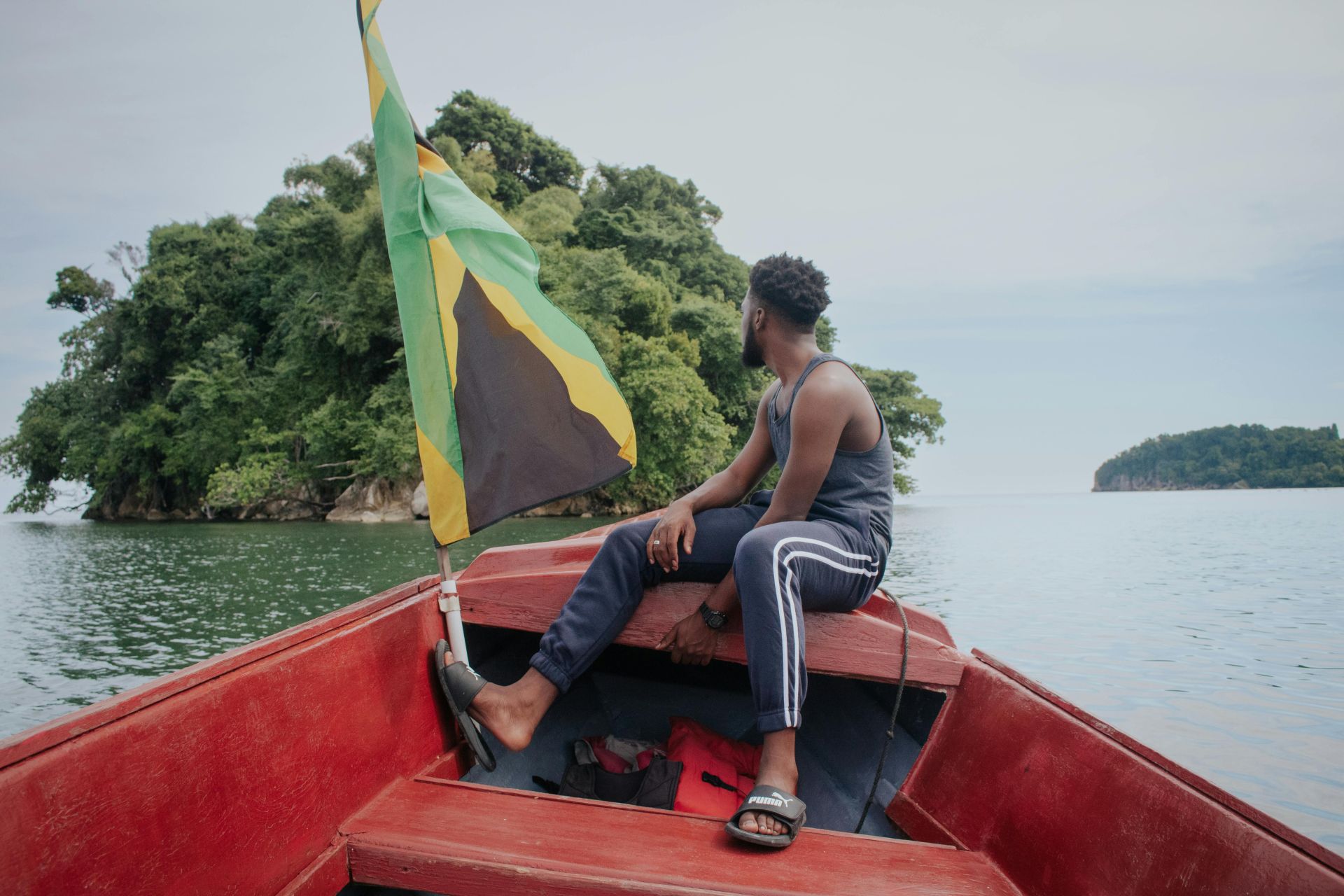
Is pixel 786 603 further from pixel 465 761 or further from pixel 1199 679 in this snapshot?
Result: pixel 1199 679

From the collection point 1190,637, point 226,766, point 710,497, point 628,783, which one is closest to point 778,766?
point 628,783

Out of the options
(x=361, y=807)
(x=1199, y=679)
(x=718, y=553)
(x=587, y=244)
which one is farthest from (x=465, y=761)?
(x=587, y=244)

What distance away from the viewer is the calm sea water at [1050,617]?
4.95 metres

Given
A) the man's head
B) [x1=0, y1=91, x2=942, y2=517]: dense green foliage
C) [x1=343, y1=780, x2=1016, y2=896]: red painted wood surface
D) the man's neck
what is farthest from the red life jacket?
[x1=0, y1=91, x2=942, y2=517]: dense green foliage

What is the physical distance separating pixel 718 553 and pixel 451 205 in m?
1.16

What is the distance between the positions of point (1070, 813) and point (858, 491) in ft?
2.90

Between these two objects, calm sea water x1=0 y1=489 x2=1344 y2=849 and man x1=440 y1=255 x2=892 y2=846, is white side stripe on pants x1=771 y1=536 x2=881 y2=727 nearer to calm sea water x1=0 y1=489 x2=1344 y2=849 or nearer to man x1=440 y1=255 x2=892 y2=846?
man x1=440 y1=255 x2=892 y2=846

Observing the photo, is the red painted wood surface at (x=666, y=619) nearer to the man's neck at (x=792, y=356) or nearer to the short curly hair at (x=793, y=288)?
the man's neck at (x=792, y=356)

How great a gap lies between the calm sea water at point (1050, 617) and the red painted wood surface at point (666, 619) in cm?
295

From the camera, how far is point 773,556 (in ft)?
5.60

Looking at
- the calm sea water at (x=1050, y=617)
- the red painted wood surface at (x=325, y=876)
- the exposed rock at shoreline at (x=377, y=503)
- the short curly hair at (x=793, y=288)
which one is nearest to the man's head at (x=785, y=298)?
the short curly hair at (x=793, y=288)

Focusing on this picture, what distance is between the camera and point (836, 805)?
7.18 ft

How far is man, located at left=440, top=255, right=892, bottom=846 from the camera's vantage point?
5.43ft

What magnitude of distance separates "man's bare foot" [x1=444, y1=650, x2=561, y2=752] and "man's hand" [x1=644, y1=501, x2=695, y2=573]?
43 cm
